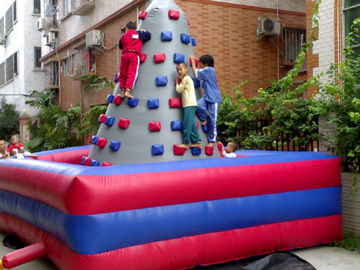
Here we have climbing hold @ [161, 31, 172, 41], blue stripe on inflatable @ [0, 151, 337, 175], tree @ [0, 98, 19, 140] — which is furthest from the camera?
tree @ [0, 98, 19, 140]

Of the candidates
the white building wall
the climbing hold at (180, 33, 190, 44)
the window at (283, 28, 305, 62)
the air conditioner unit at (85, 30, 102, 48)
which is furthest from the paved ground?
the air conditioner unit at (85, 30, 102, 48)

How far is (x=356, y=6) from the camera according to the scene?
28.4ft

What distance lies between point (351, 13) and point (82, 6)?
9.87m

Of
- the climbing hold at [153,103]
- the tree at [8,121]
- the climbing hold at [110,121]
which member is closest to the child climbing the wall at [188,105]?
the climbing hold at [153,103]

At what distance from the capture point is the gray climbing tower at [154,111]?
18.4 ft

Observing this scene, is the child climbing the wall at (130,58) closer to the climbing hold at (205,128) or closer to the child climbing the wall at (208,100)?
the child climbing the wall at (208,100)

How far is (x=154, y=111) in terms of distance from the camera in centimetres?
571

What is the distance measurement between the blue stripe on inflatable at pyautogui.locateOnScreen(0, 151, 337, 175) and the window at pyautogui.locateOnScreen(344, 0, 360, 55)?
3.88m

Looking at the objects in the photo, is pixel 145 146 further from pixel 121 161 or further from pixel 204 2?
pixel 204 2

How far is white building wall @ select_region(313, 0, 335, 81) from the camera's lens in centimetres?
902

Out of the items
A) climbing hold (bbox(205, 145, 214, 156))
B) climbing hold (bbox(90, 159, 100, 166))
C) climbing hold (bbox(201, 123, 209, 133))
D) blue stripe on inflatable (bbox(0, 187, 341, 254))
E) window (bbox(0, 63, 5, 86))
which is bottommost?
blue stripe on inflatable (bbox(0, 187, 341, 254))

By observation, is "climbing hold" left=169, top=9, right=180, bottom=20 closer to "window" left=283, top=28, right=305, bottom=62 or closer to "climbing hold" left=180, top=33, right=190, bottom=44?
"climbing hold" left=180, top=33, right=190, bottom=44

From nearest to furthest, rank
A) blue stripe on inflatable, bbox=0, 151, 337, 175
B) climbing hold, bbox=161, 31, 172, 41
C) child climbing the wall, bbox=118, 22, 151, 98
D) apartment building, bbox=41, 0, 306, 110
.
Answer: blue stripe on inflatable, bbox=0, 151, 337, 175 < child climbing the wall, bbox=118, 22, 151, 98 < climbing hold, bbox=161, 31, 172, 41 < apartment building, bbox=41, 0, 306, 110

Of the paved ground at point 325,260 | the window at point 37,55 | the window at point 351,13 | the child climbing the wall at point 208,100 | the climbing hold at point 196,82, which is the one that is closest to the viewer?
the paved ground at point 325,260
